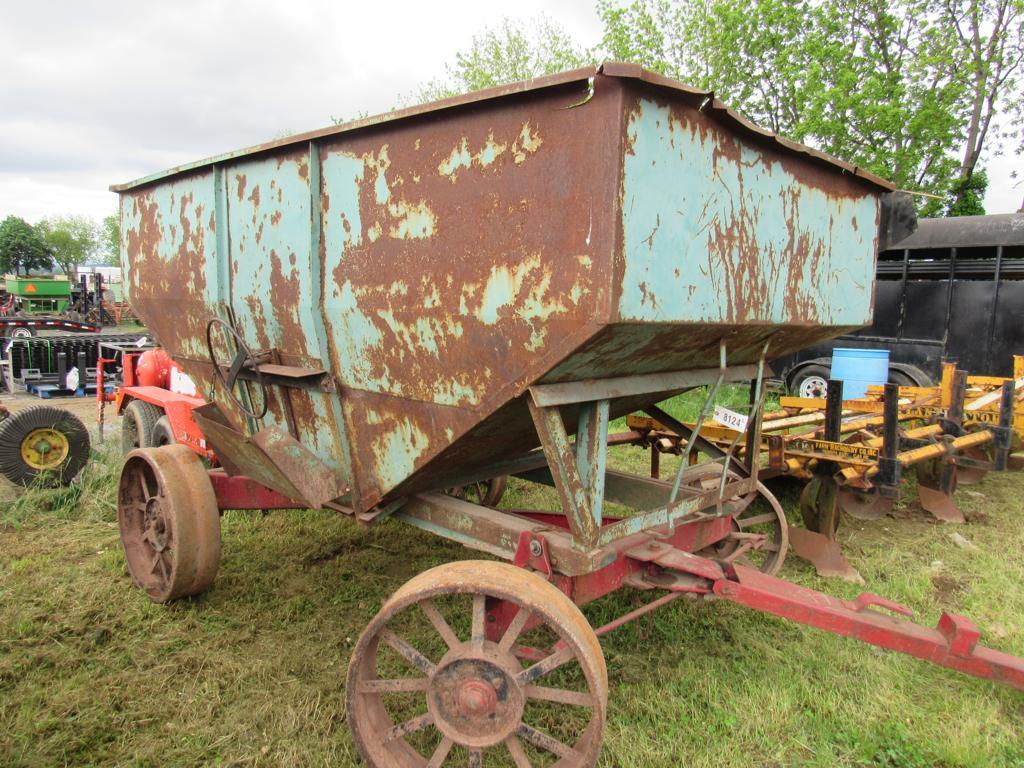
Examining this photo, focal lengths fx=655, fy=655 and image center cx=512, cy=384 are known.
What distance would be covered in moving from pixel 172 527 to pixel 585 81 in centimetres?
287

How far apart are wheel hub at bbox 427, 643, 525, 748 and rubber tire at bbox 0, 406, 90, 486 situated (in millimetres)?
4444

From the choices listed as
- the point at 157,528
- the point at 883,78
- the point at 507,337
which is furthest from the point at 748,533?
the point at 883,78

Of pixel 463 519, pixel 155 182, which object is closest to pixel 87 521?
pixel 155 182

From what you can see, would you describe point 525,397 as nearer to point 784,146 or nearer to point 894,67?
point 784,146

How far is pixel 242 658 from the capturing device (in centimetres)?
314

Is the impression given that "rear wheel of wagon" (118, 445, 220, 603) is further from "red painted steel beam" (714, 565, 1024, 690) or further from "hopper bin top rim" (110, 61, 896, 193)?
"red painted steel beam" (714, 565, 1024, 690)

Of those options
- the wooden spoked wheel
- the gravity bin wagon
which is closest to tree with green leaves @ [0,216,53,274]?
the gravity bin wagon

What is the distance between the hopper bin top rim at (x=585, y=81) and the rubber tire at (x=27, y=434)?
124 inches

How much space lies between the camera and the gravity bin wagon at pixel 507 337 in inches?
80.7

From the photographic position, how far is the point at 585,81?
1.90 meters

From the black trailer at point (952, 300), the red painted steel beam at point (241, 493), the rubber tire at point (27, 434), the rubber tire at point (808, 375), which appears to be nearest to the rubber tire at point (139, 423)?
the rubber tire at point (27, 434)

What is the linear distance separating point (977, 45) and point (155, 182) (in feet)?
59.4

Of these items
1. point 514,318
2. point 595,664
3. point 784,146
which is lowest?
point 595,664

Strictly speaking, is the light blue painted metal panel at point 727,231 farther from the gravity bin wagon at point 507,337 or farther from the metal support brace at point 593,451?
the metal support brace at point 593,451
